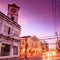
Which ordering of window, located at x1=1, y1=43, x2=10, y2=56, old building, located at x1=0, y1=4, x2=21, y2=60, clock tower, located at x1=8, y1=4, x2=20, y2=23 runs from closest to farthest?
old building, located at x1=0, y1=4, x2=21, y2=60, window, located at x1=1, y1=43, x2=10, y2=56, clock tower, located at x1=8, y1=4, x2=20, y2=23

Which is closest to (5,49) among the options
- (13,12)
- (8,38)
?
(8,38)

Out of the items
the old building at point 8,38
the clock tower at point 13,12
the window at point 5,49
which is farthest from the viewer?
the clock tower at point 13,12

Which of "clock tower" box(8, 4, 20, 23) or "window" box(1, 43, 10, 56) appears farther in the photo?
"clock tower" box(8, 4, 20, 23)

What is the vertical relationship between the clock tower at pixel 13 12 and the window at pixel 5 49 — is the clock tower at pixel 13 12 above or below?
above

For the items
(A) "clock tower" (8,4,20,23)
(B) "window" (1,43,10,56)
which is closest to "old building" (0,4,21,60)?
(B) "window" (1,43,10,56)

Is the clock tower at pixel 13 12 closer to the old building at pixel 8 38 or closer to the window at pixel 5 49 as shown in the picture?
the old building at pixel 8 38

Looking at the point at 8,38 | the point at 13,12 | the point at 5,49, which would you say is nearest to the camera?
the point at 5,49

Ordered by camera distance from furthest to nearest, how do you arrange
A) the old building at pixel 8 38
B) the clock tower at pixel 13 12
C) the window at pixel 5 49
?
the clock tower at pixel 13 12 < the window at pixel 5 49 < the old building at pixel 8 38

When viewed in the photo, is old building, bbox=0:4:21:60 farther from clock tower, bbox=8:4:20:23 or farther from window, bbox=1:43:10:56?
clock tower, bbox=8:4:20:23

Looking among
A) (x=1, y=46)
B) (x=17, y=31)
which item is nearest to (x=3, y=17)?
(x=1, y=46)

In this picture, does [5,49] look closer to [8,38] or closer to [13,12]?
[8,38]

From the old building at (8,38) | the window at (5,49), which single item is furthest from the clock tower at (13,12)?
the window at (5,49)

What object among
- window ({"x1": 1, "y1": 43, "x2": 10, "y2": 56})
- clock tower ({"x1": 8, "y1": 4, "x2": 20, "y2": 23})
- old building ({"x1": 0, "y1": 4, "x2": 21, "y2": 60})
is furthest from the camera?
clock tower ({"x1": 8, "y1": 4, "x2": 20, "y2": 23})

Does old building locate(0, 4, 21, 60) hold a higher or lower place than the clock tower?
Result: lower
